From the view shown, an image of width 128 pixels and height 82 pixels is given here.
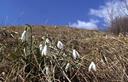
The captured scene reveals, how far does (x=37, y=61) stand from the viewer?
3.85 m

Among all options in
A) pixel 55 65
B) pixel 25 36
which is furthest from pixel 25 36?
pixel 55 65

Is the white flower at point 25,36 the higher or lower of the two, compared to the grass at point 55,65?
higher

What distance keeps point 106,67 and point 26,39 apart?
91 cm

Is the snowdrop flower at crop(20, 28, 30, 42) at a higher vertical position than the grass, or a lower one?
higher

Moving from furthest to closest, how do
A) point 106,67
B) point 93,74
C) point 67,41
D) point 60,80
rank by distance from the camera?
point 67,41, point 106,67, point 93,74, point 60,80

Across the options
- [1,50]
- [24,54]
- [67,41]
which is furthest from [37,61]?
[67,41]

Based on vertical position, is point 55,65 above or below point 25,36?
below

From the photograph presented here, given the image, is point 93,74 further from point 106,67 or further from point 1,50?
point 1,50

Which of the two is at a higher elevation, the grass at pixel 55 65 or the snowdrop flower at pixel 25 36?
the snowdrop flower at pixel 25 36

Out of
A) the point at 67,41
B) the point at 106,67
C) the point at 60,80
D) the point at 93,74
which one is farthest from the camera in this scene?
the point at 67,41

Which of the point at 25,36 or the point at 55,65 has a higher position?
the point at 25,36

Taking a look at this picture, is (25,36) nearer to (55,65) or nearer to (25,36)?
(25,36)

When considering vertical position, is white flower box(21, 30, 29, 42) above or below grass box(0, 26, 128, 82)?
above

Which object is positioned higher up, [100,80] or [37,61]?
[37,61]
